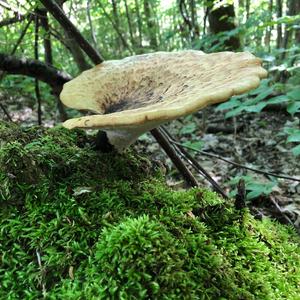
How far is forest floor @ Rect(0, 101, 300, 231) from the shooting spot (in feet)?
11.4

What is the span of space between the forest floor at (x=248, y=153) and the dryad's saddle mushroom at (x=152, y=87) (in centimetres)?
60

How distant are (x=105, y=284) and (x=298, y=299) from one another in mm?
1075

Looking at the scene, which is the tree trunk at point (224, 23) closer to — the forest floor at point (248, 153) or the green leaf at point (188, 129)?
the forest floor at point (248, 153)

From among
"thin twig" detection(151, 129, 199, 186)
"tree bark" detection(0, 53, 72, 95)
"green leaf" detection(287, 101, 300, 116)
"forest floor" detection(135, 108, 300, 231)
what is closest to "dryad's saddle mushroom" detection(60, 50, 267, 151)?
"thin twig" detection(151, 129, 199, 186)

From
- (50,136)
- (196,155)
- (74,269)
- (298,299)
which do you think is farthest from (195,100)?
(196,155)

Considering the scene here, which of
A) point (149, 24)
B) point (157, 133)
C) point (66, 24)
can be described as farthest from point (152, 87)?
point (149, 24)

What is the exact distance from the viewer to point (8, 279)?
1.63 m

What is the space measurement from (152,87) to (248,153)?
10.3 ft

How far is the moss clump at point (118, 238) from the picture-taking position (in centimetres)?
156

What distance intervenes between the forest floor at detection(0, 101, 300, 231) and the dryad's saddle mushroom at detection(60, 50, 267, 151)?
1.98ft

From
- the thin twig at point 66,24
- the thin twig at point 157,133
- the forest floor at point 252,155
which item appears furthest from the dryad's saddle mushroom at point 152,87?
the forest floor at point 252,155

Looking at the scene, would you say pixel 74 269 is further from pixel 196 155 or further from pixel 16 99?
pixel 16 99

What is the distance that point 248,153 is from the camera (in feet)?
17.7

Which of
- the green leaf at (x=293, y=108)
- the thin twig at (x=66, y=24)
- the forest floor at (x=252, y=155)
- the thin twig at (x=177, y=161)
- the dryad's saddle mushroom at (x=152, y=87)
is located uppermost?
the thin twig at (x=66, y=24)
